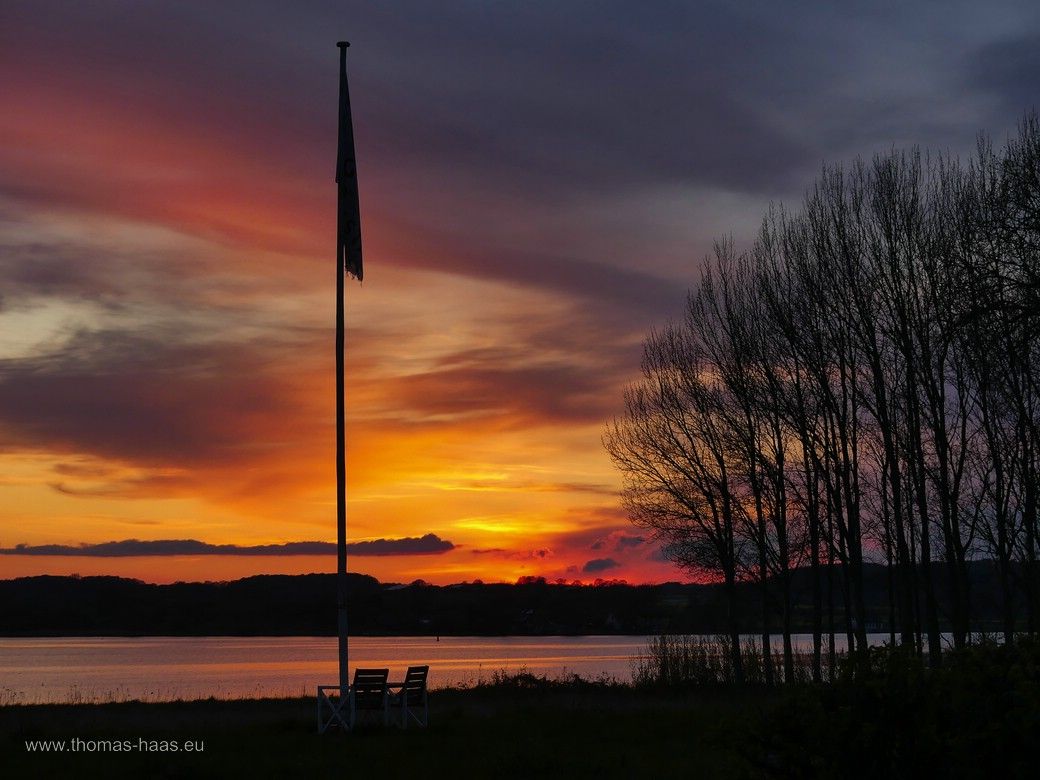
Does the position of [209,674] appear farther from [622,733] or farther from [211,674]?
[622,733]

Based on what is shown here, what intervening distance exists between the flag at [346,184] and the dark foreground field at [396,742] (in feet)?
32.5

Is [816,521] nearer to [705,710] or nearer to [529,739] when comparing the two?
[705,710]

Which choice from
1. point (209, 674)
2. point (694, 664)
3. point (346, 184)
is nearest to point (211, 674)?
point (209, 674)

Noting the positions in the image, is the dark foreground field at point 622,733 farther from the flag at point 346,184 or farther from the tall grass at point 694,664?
the flag at point 346,184

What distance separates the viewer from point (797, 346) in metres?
36.1

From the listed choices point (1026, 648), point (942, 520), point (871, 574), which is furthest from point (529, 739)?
point (871, 574)

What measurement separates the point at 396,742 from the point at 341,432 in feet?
21.1

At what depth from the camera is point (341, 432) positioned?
23188mm

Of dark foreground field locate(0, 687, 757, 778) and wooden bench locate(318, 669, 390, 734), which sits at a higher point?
wooden bench locate(318, 669, 390, 734)

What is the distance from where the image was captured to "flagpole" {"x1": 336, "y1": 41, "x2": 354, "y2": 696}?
2234 centimetres

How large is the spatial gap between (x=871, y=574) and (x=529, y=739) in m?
30.2

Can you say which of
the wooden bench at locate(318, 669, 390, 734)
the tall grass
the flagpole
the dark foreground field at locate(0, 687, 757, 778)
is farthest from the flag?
the tall grass

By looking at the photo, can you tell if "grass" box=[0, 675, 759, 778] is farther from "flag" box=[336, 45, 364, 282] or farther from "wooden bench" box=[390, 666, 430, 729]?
"flag" box=[336, 45, 364, 282]

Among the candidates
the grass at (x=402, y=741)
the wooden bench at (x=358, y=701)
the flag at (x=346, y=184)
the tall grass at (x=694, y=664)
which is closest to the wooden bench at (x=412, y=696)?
the wooden bench at (x=358, y=701)
